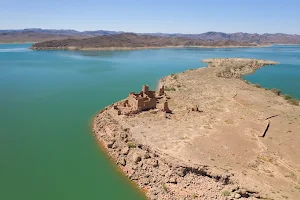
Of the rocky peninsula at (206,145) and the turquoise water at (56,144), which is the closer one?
the rocky peninsula at (206,145)

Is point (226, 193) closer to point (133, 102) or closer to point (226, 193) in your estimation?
point (226, 193)

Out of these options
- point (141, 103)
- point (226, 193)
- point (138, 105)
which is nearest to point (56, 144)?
point (138, 105)

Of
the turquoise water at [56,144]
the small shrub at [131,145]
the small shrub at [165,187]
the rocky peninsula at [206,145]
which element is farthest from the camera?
the small shrub at [131,145]

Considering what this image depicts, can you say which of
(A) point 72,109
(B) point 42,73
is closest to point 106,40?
(B) point 42,73

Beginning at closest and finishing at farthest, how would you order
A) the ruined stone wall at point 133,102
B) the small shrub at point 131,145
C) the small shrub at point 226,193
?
the small shrub at point 226,193 → the small shrub at point 131,145 → the ruined stone wall at point 133,102

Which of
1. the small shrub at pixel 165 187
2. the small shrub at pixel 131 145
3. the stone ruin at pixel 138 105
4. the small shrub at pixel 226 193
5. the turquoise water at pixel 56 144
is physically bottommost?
the turquoise water at pixel 56 144

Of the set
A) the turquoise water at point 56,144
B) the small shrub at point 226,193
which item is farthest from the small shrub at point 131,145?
the small shrub at point 226,193

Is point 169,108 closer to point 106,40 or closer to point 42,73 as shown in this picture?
point 42,73

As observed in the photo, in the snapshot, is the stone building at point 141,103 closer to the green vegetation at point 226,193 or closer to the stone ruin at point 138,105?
the stone ruin at point 138,105
